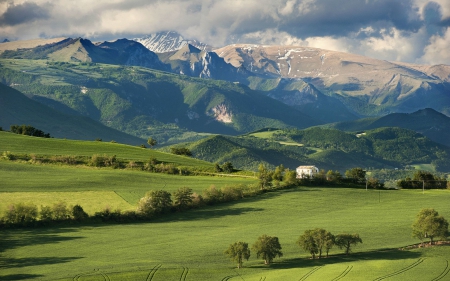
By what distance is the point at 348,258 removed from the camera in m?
104

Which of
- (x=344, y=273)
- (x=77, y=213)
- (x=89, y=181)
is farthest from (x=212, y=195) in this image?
(x=344, y=273)

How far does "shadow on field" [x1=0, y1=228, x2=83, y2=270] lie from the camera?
99.1m

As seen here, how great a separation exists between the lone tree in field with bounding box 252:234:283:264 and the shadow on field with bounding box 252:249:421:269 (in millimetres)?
1261

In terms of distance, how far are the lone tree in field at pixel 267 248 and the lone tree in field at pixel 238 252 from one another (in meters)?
2.10

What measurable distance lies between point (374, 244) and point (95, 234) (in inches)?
1889

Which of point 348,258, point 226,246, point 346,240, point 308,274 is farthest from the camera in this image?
point 226,246

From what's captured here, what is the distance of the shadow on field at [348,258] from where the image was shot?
100625mm

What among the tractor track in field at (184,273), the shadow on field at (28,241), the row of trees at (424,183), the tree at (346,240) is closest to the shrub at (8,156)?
the shadow on field at (28,241)

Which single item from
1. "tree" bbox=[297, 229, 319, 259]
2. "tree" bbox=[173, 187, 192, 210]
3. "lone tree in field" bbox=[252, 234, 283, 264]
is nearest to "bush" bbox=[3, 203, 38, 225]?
"tree" bbox=[173, 187, 192, 210]

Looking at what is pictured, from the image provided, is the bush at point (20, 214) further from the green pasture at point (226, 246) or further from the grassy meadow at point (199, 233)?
the green pasture at point (226, 246)

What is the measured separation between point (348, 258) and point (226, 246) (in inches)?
766

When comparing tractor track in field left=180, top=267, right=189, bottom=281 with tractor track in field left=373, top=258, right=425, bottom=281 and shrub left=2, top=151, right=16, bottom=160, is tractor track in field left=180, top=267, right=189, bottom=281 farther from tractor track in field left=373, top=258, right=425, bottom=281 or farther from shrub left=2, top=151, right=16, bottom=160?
shrub left=2, top=151, right=16, bottom=160

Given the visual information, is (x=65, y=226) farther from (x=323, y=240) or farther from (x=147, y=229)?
(x=323, y=240)

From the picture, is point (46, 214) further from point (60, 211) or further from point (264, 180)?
point (264, 180)
